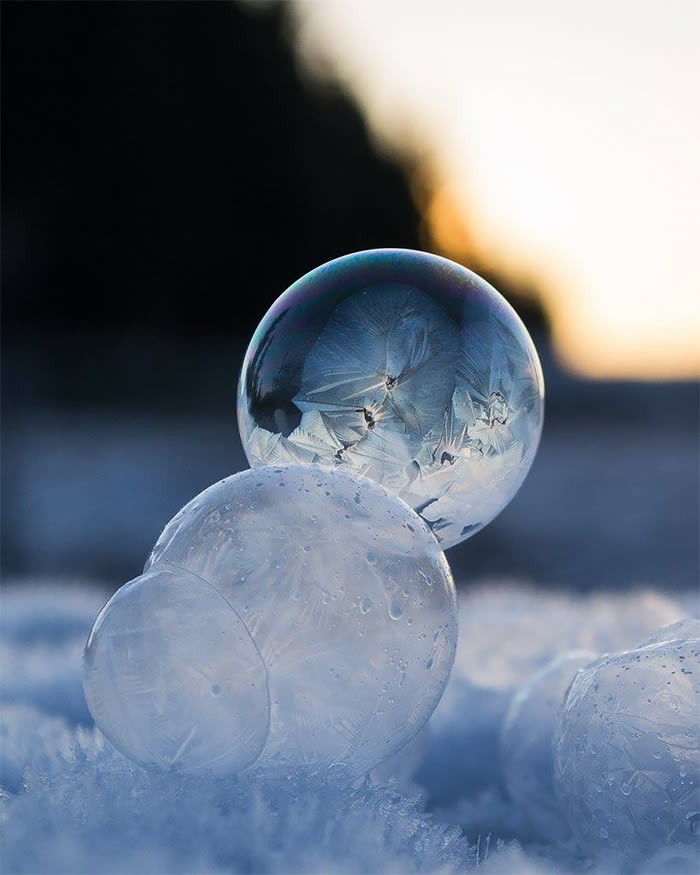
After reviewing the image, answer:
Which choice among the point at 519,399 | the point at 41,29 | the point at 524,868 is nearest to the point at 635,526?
the point at 519,399

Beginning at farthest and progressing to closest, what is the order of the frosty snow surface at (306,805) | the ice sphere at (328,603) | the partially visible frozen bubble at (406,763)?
the partially visible frozen bubble at (406,763) → the ice sphere at (328,603) → the frosty snow surface at (306,805)

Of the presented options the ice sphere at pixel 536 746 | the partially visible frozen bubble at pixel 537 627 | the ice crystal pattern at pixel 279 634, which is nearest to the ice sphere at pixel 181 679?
the ice crystal pattern at pixel 279 634

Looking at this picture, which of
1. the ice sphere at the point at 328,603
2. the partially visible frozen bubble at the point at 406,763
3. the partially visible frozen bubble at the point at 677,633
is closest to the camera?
the ice sphere at the point at 328,603

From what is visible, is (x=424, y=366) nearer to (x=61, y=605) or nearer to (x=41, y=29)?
(x=61, y=605)

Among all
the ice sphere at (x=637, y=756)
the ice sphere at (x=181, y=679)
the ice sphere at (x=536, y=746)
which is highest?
the ice sphere at (x=181, y=679)

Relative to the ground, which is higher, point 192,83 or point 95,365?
point 192,83

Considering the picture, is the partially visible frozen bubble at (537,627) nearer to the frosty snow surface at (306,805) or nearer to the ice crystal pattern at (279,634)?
the frosty snow surface at (306,805)

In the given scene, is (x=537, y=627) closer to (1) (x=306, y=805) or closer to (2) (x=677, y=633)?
(2) (x=677, y=633)
